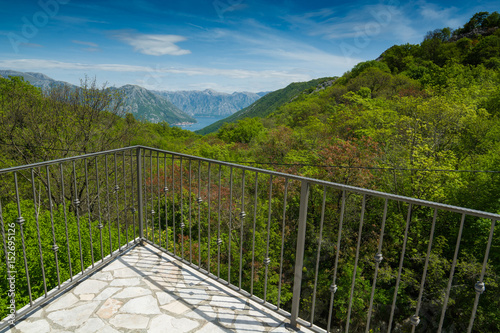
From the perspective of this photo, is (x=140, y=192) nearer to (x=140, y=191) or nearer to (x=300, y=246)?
(x=140, y=191)

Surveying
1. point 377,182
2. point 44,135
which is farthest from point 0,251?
point 377,182

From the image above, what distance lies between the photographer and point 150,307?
242 centimetres

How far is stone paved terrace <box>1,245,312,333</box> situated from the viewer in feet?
7.17

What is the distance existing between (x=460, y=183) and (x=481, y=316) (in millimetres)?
4672

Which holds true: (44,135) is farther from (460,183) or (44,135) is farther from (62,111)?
Result: (460,183)

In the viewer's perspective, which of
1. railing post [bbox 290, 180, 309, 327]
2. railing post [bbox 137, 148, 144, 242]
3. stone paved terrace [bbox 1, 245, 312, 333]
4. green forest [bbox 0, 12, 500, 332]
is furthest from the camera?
green forest [bbox 0, 12, 500, 332]

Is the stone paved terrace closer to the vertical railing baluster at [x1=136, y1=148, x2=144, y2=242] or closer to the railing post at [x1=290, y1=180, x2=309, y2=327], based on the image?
the railing post at [x1=290, y1=180, x2=309, y2=327]

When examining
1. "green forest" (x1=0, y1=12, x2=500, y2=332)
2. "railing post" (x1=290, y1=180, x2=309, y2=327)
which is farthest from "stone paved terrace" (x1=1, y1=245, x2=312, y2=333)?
"green forest" (x1=0, y1=12, x2=500, y2=332)

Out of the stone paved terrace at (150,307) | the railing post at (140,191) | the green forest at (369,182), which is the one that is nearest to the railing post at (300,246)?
the stone paved terrace at (150,307)

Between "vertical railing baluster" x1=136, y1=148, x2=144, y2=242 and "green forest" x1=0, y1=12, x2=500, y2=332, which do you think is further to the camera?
"green forest" x1=0, y1=12, x2=500, y2=332

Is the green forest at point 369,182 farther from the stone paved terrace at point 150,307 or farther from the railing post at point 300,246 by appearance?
the railing post at point 300,246

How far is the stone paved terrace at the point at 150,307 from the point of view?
7.17 feet

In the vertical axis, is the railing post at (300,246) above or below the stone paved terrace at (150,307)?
above

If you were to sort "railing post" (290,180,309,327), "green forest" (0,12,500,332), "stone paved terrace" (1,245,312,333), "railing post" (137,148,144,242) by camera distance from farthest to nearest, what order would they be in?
"green forest" (0,12,500,332) → "railing post" (137,148,144,242) → "stone paved terrace" (1,245,312,333) → "railing post" (290,180,309,327)
